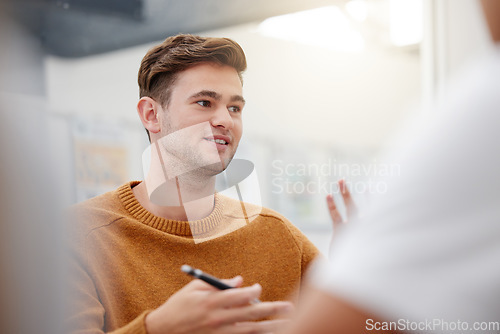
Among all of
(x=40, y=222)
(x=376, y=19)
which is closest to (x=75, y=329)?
(x=40, y=222)

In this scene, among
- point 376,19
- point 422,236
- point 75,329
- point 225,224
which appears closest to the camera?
point 422,236

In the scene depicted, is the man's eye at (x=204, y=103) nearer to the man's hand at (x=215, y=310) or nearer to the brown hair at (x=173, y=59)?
the brown hair at (x=173, y=59)

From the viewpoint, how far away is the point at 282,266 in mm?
824

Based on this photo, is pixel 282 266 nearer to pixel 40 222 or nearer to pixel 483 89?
pixel 40 222

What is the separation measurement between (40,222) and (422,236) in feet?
1.87

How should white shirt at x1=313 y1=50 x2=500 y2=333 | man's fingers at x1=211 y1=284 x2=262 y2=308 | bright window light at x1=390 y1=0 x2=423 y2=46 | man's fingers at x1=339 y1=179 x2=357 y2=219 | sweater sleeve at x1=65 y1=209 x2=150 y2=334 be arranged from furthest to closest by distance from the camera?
1. bright window light at x1=390 y1=0 x2=423 y2=46
2. man's fingers at x1=339 y1=179 x2=357 y2=219
3. sweater sleeve at x1=65 y1=209 x2=150 y2=334
4. man's fingers at x1=211 y1=284 x2=262 y2=308
5. white shirt at x1=313 y1=50 x2=500 y2=333

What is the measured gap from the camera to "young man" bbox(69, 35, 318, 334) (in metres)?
0.69

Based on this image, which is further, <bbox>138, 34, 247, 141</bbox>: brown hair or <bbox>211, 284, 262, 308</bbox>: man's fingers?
<bbox>138, 34, 247, 141</bbox>: brown hair

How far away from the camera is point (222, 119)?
0.71 m

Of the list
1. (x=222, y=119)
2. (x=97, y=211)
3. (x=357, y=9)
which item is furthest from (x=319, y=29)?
(x=97, y=211)

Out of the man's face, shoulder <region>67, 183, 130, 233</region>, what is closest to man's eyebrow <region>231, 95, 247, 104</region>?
the man's face

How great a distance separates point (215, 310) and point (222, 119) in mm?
307

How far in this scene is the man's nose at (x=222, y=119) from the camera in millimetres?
703

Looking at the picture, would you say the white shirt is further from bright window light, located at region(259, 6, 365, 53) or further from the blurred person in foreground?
bright window light, located at region(259, 6, 365, 53)
